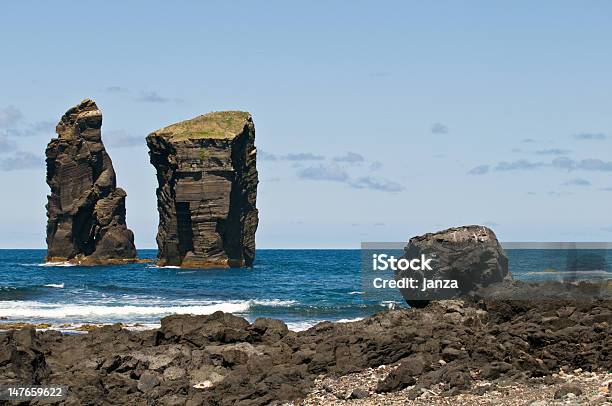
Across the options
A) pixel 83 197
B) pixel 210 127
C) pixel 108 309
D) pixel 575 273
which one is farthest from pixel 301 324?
pixel 83 197

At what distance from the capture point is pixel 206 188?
99438 mm

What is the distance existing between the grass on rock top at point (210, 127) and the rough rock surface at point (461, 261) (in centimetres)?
7181

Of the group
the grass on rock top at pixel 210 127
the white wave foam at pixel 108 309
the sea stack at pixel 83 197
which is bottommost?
the white wave foam at pixel 108 309

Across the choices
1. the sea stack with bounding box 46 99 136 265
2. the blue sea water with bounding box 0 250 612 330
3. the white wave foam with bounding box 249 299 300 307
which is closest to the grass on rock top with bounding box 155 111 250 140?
the sea stack with bounding box 46 99 136 265

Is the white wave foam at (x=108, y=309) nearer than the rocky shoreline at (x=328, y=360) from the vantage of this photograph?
No

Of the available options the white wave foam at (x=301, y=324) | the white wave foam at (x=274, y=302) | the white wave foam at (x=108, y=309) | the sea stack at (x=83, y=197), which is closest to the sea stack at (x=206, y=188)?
the sea stack at (x=83, y=197)

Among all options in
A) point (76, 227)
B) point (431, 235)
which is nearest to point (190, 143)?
point (76, 227)

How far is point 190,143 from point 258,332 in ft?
255

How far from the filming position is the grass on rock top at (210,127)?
4006 inches

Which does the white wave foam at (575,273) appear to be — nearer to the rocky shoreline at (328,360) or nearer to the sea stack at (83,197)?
the rocky shoreline at (328,360)

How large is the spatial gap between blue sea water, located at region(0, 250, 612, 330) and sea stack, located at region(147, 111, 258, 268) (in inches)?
406

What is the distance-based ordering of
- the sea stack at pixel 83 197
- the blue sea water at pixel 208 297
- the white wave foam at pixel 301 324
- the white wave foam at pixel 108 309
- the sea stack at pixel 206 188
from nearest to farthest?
the white wave foam at pixel 301 324
the blue sea water at pixel 208 297
the white wave foam at pixel 108 309
the sea stack at pixel 206 188
the sea stack at pixel 83 197

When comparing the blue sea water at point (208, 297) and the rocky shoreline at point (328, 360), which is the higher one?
the rocky shoreline at point (328, 360)

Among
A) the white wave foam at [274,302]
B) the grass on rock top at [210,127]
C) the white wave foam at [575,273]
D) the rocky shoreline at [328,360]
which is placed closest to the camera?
the rocky shoreline at [328,360]
